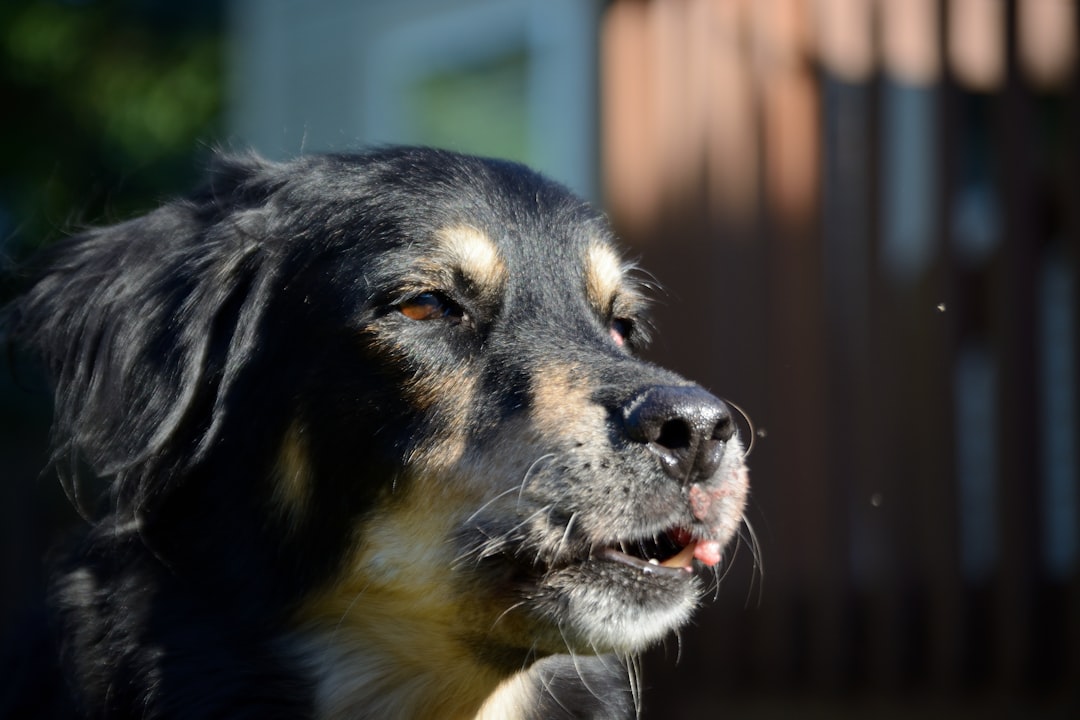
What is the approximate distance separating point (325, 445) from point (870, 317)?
3474mm

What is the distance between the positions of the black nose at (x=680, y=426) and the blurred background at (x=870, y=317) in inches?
111

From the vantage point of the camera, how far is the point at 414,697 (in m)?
3.06

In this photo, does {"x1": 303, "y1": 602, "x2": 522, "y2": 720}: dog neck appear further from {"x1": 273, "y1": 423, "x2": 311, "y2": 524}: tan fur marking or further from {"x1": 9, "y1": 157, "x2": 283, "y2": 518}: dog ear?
{"x1": 9, "y1": 157, "x2": 283, "y2": 518}: dog ear

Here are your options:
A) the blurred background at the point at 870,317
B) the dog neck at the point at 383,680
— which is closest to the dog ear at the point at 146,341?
the dog neck at the point at 383,680

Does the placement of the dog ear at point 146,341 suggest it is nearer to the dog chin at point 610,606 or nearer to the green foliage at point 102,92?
the dog chin at point 610,606

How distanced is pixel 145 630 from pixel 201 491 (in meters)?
0.35

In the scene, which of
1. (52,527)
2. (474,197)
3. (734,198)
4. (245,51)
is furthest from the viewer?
(245,51)

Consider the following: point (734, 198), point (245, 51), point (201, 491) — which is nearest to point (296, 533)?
point (201, 491)

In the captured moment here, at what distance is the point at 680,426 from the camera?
8.52ft

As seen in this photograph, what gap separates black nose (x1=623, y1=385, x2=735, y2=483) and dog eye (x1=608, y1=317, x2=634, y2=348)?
81 centimetres

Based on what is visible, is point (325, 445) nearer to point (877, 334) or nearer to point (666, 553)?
point (666, 553)

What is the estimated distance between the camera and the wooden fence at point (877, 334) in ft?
17.7

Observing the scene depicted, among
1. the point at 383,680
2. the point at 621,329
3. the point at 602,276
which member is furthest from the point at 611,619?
the point at 621,329

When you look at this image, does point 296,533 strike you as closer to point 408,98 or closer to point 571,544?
point 571,544
